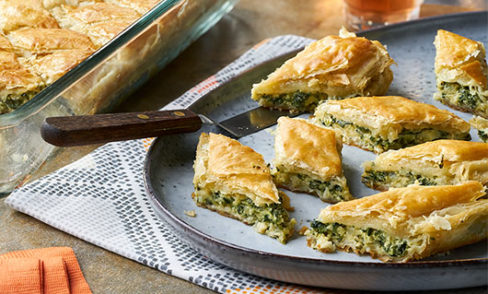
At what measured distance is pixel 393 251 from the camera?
8.48 feet

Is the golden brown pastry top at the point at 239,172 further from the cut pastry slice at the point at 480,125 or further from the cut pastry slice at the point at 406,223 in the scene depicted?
the cut pastry slice at the point at 480,125

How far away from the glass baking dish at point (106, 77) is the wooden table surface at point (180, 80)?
147 millimetres

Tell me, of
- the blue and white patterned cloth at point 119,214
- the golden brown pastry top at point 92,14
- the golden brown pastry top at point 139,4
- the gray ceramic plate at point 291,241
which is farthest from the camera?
the golden brown pastry top at point 139,4

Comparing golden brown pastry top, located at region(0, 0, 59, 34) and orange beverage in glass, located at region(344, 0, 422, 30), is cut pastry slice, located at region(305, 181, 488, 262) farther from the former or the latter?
orange beverage in glass, located at region(344, 0, 422, 30)

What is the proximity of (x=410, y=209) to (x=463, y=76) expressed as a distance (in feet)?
4.22

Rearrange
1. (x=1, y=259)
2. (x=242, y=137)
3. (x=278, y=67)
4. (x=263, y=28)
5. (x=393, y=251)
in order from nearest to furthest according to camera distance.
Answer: (x=393, y=251) < (x=1, y=259) < (x=242, y=137) < (x=278, y=67) < (x=263, y=28)

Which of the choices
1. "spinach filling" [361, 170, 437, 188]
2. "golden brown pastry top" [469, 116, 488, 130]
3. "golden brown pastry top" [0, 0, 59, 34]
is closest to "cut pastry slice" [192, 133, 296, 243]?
"spinach filling" [361, 170, 437, 188]

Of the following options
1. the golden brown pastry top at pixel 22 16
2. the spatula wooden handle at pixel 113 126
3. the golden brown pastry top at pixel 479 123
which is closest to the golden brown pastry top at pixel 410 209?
the golden brown pastry top at pixel 479 123

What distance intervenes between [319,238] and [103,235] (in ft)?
2.91

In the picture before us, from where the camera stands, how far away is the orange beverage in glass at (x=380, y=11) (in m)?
4.80

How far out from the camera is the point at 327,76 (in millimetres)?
3695

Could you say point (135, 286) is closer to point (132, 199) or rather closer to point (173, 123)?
point (132, 199)

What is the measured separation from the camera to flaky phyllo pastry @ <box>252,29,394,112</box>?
3693mm

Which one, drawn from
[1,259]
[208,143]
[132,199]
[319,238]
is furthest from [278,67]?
[1,259]
